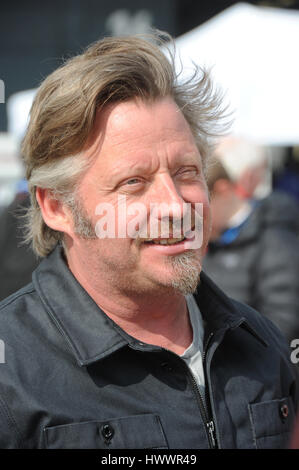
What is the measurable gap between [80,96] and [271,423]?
110cm

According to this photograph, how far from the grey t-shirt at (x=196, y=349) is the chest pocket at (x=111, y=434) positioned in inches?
8.5

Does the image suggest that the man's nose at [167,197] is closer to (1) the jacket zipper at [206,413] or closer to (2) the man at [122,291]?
(2) the man at [122,291]

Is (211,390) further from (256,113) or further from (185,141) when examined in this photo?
(256,113)

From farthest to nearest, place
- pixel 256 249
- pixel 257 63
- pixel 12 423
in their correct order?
pixel 257 63 < pixel 256 249 < pixel 12 423

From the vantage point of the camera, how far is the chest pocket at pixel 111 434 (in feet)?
5.49

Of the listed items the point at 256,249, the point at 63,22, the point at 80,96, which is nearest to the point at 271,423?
the point at 80,96

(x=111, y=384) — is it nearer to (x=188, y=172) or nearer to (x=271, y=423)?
(x=271, y=423)

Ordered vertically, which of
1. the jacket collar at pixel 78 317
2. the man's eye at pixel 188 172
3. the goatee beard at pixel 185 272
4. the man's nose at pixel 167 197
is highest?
the man's eye at pixel 188 172

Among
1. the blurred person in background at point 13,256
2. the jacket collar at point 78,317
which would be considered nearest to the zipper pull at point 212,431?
the jacket collar at point 78,317

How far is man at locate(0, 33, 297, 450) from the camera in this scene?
1765mm

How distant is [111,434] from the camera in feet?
5.68

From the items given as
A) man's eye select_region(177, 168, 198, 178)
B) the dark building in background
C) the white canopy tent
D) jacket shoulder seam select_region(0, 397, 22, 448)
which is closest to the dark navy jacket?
jacket shoulder seam select_region(0, 397, 22, 448)

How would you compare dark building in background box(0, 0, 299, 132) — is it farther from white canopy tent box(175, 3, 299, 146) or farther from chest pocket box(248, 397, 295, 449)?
chest pocket box(248, 397, 295, 449)
